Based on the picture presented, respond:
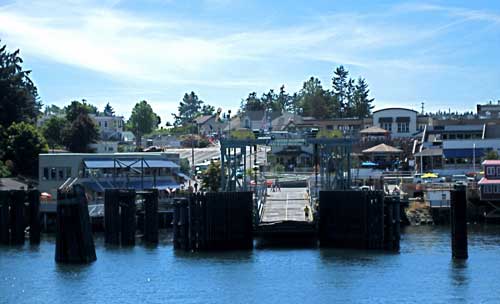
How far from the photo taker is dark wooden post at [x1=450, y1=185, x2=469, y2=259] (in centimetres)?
5891

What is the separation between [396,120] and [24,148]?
57.4 metres

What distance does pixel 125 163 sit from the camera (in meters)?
97.5

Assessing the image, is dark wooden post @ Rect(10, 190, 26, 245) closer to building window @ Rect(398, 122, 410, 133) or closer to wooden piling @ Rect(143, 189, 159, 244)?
wooden piling @ Rect(143, 189, 159, 244)

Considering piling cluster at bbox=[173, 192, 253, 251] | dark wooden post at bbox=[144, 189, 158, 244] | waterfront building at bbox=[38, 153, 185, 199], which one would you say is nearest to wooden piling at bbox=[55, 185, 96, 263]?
piling cluster at bbox=[173, 192, 253, 251]

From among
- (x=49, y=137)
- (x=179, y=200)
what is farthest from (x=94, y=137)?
(x=179, y=200)

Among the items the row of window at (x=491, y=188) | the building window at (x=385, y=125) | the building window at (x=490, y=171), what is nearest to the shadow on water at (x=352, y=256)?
the row of window at (x=491, y=188)

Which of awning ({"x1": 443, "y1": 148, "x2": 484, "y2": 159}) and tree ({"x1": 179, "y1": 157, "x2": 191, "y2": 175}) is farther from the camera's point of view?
tree ({"x1": 179, "y1": 157, "x2": 191, "y2": 175})

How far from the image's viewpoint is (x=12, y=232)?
7550 cm

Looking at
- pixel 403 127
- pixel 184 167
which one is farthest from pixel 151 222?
pixel 403 127

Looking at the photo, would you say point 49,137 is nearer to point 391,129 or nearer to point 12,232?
point 391,129

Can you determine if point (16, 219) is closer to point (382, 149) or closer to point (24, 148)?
point (24, 148)

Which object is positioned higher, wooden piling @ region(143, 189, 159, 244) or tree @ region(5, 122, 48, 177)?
tree @ region(5, 122, 48, 177)

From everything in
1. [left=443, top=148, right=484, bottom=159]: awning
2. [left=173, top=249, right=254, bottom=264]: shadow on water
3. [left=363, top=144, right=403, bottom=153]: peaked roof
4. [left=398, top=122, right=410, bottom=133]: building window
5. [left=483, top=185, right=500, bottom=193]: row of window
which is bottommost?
[left=173, top=249, right=254, bottom=264]: shadow on water

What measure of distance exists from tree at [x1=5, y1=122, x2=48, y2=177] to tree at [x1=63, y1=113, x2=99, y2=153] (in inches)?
788
